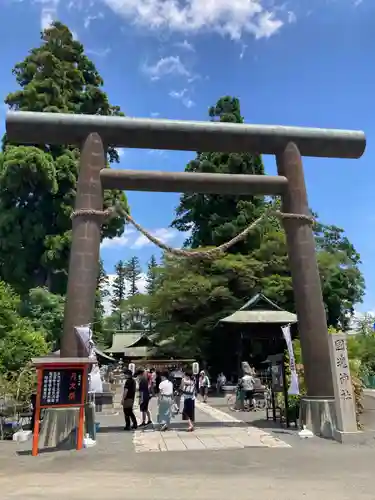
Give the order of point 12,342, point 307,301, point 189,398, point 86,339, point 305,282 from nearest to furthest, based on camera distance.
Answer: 1. point 86,339
2. point 307,301
3. point 305,282
4. point 189,398
5. point 12,342

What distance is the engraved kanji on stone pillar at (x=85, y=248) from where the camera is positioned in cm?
1056

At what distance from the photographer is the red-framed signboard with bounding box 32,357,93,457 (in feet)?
30.5

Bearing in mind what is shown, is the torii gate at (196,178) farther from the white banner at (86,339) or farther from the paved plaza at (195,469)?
the paved plaza at (195,469)

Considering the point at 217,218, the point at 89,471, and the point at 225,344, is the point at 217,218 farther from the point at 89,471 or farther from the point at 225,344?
the point at 89,471

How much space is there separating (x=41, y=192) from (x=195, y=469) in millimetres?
25397

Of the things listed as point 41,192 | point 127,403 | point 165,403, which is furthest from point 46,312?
point 165,403

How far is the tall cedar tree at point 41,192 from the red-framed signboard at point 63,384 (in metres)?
19.1

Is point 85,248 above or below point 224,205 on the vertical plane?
below

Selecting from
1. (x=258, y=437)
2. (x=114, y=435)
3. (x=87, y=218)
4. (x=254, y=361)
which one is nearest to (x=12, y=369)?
(x=114, y=435)

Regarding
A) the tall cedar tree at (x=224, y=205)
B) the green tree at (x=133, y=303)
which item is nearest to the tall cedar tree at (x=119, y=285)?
the green tree at (x=133, y=303)

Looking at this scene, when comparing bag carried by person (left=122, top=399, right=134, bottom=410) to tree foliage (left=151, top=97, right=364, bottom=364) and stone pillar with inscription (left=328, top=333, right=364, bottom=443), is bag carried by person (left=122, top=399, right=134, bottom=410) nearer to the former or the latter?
stone pillar with inscription (left=328, top=333, right=364, bottom=443)

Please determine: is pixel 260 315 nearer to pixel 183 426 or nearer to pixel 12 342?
pixel 183 426

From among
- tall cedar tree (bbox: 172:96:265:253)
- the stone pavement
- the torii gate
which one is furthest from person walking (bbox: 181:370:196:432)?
tall cedar tree (bbox: 172:96:265:253)

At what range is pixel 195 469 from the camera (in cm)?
748
